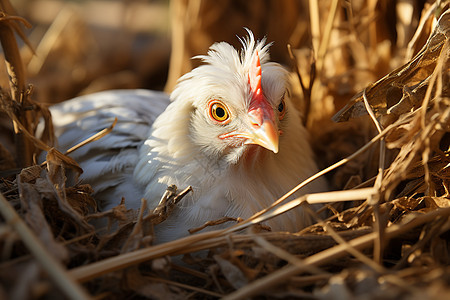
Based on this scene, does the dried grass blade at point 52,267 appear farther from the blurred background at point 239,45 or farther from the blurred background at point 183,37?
the blurred background at point 183,37

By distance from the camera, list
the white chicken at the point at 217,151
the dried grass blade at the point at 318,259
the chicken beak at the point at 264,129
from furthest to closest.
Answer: the white chicken at the point at 217,151 < the chicken beak at the point at 264,129 < the dried grass blade at the point at 318,259

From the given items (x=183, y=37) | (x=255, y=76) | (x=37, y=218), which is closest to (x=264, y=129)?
(x=255, y=76)

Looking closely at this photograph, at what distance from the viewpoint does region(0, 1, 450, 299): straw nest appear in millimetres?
1181

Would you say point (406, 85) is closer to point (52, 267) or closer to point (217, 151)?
point (217, 151)

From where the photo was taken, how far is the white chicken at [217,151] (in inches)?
72.7

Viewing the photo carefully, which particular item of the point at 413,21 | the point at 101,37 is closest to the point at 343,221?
the point at 413,21

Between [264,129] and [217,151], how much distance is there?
0.95 feet

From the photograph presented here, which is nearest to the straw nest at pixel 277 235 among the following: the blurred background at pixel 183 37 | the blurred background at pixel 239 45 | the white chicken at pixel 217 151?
the white chicken at pixel 217 151

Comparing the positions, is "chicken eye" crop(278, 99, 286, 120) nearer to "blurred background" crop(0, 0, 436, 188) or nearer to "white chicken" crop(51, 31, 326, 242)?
"white chicken" crop(51, 31, 326, 242)

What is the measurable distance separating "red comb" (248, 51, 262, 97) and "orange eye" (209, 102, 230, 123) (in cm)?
16

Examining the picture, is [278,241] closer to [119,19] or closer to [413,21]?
[413,21]

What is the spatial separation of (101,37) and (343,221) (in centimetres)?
385

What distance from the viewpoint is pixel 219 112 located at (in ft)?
6.26

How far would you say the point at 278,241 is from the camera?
58.8 inches
